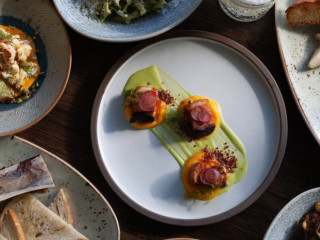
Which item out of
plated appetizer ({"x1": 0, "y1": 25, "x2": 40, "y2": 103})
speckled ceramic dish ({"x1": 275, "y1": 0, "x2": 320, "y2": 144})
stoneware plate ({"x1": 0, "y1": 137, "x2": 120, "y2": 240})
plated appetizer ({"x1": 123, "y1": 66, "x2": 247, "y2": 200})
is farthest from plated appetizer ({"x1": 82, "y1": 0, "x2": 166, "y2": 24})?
stoneware plate ({"x1": 0, "y1": 137, "x2": 120, "y2": 240})

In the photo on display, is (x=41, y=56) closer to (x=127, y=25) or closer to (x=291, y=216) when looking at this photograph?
(x=127, y=25)

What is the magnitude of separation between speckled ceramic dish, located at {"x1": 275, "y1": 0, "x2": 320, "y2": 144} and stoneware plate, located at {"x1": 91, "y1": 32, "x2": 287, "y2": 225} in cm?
15

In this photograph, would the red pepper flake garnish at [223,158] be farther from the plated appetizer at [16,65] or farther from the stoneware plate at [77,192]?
the plated appetizer at [16,65]

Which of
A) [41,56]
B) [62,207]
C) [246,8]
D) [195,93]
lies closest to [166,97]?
[195,93]

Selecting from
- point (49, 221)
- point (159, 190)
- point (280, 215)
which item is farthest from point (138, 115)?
point (280, 215)

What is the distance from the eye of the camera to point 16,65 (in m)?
2.35

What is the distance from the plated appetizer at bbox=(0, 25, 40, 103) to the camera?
2324mm

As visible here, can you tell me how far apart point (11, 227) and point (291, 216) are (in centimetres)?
161

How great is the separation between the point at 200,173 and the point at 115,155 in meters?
0.51

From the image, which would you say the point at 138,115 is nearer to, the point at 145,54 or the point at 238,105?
the point at 145,54

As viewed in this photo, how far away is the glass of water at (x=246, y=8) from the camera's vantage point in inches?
89.4

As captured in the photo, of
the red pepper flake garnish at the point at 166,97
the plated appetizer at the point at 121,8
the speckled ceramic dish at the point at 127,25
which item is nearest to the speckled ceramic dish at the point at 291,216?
the red pepper flake garnish at the point at 166,97

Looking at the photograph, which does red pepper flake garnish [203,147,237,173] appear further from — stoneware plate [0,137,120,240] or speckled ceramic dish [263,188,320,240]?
stoneware plate [0,137,120,240]

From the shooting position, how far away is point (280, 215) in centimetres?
230
